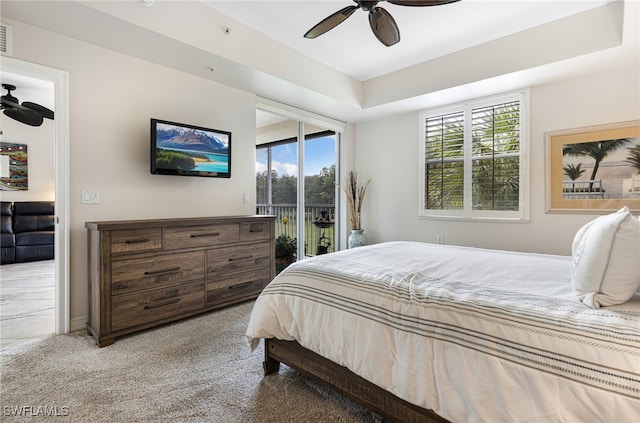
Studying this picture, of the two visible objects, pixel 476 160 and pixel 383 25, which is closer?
pixel 383 25

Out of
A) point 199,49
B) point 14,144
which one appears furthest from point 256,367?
point 14,144

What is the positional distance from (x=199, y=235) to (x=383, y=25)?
91.8 inches

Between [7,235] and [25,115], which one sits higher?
[25,115]

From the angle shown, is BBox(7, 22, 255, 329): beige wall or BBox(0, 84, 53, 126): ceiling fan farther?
BBox(0, 84, 53, 126): ceiling fan

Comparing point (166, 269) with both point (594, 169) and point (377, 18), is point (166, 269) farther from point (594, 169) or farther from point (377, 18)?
point (594, 169)

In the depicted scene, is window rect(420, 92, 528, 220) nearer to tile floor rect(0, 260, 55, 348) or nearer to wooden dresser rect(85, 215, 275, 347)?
wooden dresser rect(85, 215, 275, 347)

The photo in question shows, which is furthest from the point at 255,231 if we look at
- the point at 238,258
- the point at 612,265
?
the point at 612,265

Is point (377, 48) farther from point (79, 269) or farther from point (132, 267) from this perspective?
point (79, 269)

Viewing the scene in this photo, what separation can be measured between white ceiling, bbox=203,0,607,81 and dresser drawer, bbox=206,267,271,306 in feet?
8.21

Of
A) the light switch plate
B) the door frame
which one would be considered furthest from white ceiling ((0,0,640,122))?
the light switch plate

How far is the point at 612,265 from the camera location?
45.5 inches

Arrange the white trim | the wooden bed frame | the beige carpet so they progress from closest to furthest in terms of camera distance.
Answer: the wooden bed frame → the beige carpet → the white trim

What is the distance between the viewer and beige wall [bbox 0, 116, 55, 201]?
18.2 ft

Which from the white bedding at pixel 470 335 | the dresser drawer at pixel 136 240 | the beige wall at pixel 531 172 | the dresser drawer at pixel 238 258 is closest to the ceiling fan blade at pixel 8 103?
the dresser drawer at pixel 136 240
